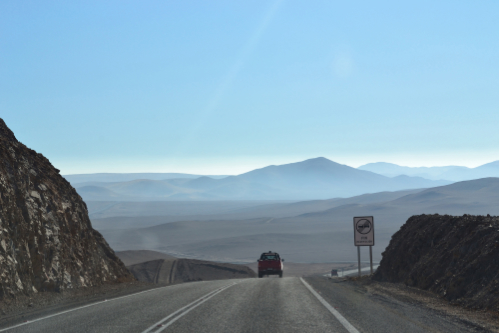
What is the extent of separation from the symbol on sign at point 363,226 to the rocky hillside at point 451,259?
5.37 feet

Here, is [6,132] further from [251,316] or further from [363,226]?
[363,226]

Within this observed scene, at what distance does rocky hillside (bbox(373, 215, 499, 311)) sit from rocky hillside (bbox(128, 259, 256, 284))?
4087cm

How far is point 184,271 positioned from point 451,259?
52.1 meters

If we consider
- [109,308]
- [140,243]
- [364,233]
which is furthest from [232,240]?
[109,308]

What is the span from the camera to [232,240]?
151 m

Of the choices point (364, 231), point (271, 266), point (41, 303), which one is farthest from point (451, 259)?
point (271, 266)

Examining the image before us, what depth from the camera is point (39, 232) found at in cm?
1923

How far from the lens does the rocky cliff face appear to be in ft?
54.8

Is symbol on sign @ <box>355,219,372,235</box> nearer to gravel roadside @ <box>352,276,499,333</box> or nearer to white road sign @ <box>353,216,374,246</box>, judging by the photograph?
white road sign @ <box>353,216,374,246</box>

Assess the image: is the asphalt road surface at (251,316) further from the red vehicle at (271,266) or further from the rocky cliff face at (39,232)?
the red vehicle at (271,266)

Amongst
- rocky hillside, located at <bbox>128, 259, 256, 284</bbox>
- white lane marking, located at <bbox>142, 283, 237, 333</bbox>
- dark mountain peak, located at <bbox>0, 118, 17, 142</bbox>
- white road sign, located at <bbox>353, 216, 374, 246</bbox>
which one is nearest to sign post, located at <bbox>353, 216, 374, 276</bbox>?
white road sign, located at <bbox>353, 216, 374, 246</bbox>

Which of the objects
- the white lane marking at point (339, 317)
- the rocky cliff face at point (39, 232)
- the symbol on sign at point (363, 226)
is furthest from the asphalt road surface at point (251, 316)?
the symbol on sign at point (363, 226)

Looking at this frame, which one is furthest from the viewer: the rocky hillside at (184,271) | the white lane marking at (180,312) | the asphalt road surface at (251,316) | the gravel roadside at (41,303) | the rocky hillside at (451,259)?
the rocky hillside at (184,271)

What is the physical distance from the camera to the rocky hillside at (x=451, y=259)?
13.1m
